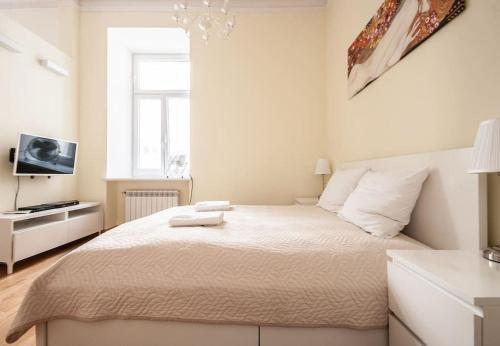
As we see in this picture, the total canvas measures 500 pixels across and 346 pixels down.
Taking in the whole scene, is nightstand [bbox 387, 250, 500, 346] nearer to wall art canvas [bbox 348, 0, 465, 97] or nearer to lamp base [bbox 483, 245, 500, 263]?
lamp base [bbox 483, 245, 500, 263]

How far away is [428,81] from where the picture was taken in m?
1.44

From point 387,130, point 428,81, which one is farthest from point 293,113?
point 428,81

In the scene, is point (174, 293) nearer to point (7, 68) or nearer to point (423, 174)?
point (423, 174)

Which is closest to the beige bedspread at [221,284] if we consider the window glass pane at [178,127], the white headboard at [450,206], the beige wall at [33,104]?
the white headboard at [450,206]

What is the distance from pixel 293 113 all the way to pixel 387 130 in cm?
175

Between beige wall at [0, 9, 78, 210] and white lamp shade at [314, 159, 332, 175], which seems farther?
white lamp shade at [314, 159, 332, 175]

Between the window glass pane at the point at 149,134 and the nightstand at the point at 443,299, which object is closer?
the nightstand at the point at 443,299

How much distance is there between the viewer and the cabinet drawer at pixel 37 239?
93.3 inches

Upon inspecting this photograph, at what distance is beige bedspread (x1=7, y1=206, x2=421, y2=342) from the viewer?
1.03 meters

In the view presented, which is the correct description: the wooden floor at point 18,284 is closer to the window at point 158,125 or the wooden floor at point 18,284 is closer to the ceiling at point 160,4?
the window at point 158,125

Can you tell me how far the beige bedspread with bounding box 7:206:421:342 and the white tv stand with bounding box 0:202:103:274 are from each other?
173cm

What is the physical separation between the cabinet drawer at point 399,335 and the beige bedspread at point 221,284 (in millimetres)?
42

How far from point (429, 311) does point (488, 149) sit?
53 centimetres

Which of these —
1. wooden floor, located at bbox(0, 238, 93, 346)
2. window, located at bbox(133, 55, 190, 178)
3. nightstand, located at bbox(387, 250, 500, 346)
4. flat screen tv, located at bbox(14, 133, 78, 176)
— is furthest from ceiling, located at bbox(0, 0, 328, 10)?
nightstand, located at bbox(387, 250, 500, 346)
